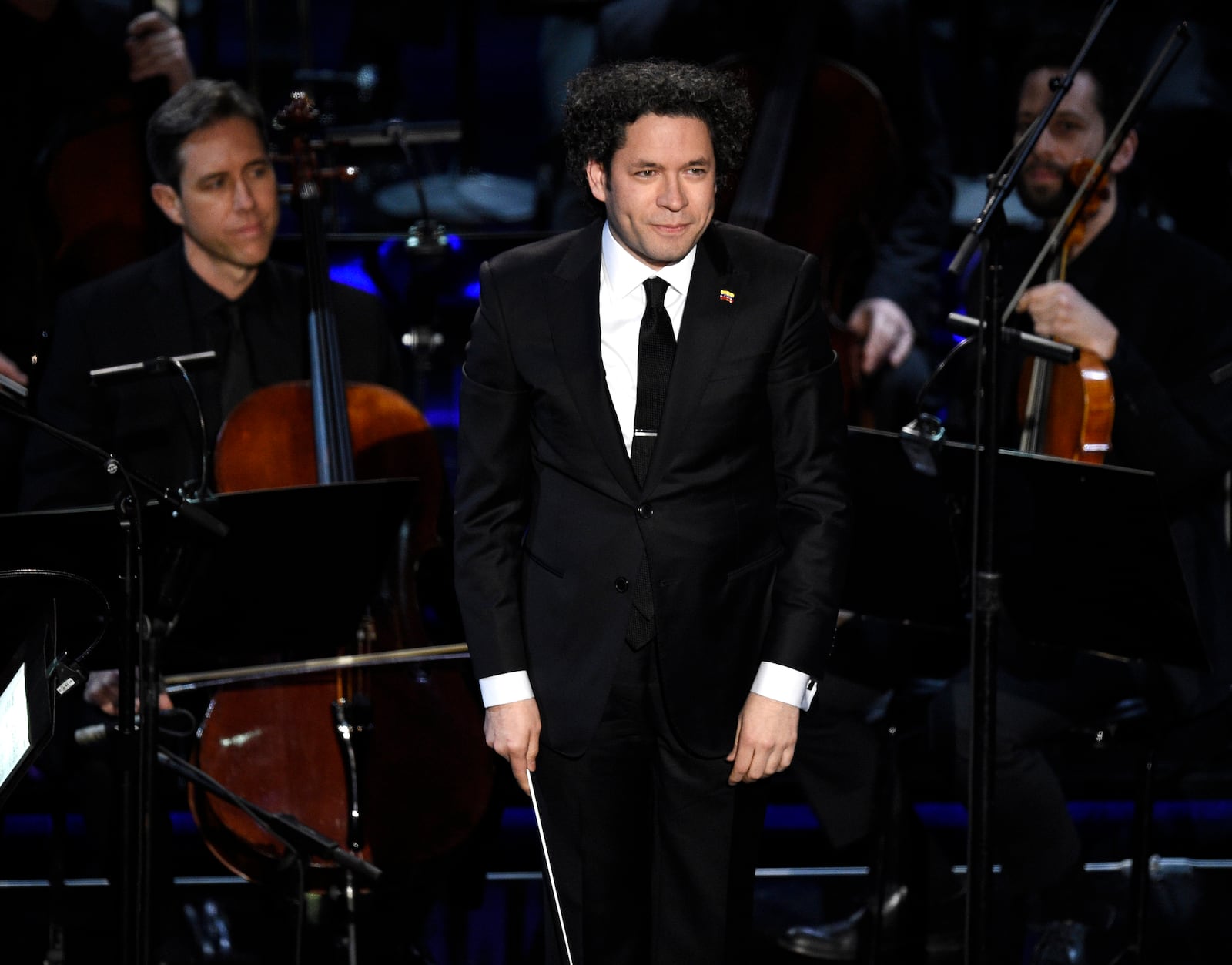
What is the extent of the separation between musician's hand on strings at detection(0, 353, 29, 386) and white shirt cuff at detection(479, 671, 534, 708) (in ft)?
4.76

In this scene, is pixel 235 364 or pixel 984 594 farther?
pixel 235 364

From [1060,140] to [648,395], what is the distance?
1.54 m

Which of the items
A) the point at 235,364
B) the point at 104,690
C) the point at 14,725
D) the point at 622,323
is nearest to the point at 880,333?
the point at 235,364

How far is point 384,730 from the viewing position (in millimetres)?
2561

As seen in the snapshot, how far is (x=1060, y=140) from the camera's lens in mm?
3098

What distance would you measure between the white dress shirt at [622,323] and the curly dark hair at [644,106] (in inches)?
4.9

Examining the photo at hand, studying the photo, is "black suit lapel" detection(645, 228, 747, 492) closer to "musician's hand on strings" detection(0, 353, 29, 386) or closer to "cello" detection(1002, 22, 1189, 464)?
"cello" detection(1002, 22, 1189, 464)

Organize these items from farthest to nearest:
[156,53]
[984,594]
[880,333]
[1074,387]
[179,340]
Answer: [156,53] < [880,333] < [179,340] < [1074,387] < [984,594]

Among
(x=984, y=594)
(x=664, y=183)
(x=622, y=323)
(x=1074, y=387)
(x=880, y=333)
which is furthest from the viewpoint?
(x=880, y=333)

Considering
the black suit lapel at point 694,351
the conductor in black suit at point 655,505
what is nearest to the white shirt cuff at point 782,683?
the conductor in black suit at point 655,505

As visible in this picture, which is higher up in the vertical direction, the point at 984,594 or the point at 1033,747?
the point at 984,594

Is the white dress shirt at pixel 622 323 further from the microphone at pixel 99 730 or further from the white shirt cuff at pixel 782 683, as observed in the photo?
the microphone at pixel 99 730

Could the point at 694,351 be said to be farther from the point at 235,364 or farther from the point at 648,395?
the point at 235,364

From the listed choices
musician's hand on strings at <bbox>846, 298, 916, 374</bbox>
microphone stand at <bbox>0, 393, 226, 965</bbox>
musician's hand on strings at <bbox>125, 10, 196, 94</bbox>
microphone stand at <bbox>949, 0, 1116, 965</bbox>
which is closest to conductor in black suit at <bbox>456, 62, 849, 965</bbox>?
microphone stand at <bbox>949, 0, 1116, 965</bbox>
